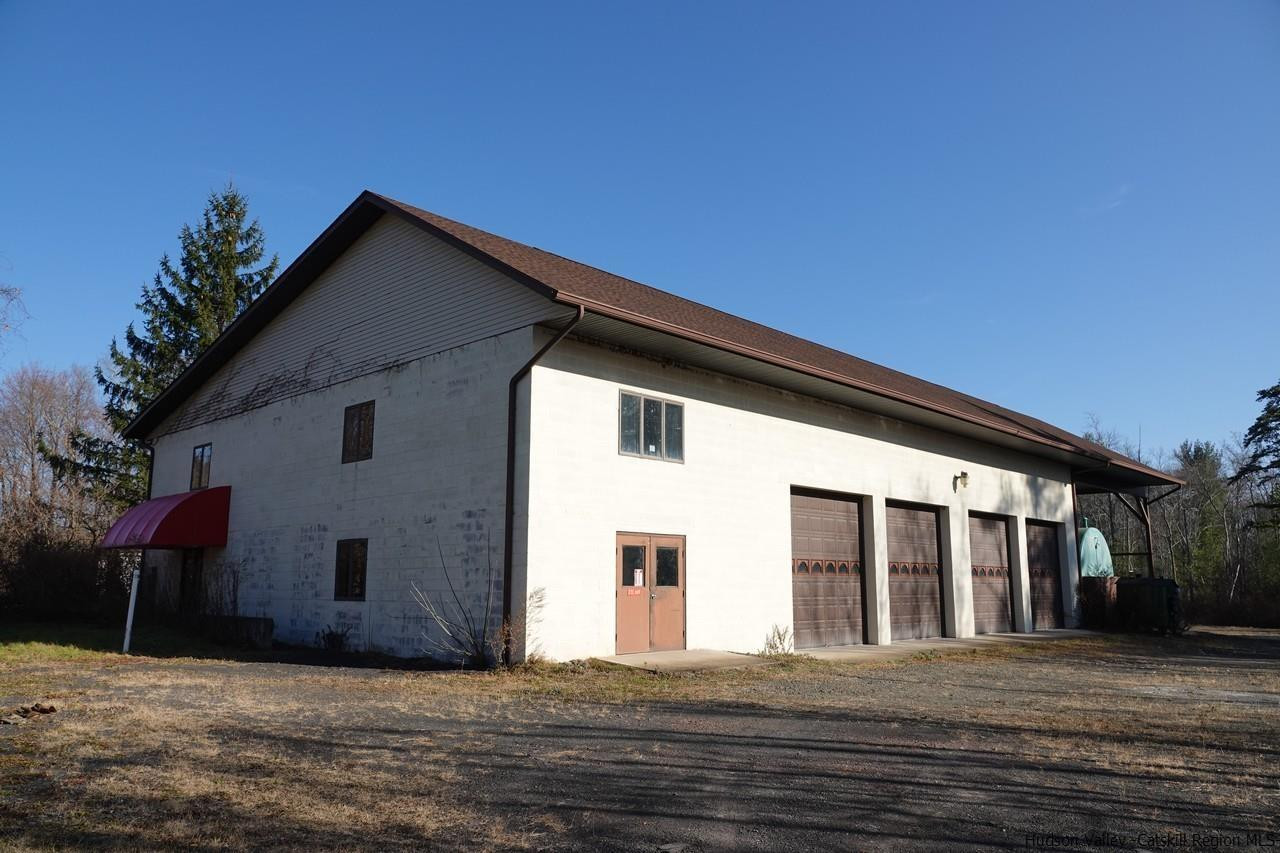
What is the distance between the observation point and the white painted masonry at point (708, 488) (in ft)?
43.2

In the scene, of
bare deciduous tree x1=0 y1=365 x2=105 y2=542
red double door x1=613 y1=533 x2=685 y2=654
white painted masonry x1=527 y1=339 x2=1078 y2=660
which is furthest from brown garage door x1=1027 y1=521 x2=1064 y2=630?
bare deciduous tree x1=0 y1=365 x2=105 y2=542

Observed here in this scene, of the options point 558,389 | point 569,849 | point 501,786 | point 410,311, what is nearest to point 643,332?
point 558,389

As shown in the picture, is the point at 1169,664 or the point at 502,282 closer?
the point at 502,282

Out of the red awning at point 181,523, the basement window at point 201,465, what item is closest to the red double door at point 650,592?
the red awning at point 181,523

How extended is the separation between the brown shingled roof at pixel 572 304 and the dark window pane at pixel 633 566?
3591mm

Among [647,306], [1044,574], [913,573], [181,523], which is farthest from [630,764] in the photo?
[1044,574]

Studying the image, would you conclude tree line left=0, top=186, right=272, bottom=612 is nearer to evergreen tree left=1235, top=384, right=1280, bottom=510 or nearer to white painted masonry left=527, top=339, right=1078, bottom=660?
white painted masonry left=527, top=339, right=1078, bottom=660

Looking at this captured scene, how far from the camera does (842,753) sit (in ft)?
22.5

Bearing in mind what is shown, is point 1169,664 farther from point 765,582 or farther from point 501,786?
point 501,786

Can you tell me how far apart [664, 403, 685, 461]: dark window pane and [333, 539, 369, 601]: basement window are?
584 cm

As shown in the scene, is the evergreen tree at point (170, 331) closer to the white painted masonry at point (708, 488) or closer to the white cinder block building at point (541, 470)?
the white cinder block building at point (541, 470)

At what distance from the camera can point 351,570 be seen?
52.5ft

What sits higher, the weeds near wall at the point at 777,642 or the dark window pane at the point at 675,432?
the dark window pane at the point at 675,432

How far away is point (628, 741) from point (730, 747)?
0.88 meters
